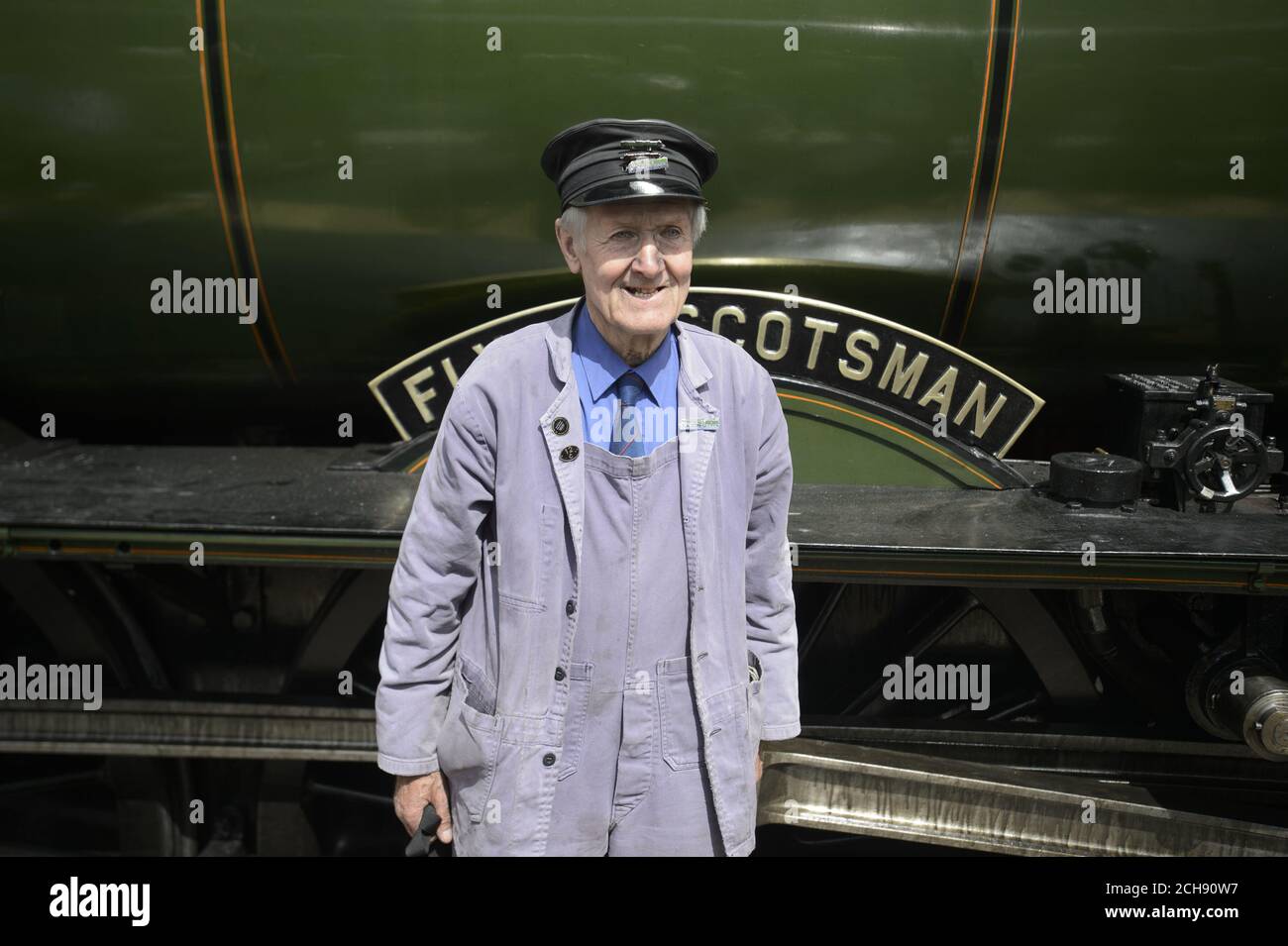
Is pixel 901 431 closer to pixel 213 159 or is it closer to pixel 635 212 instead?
pixel 635 212

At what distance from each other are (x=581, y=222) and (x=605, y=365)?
0.78ft

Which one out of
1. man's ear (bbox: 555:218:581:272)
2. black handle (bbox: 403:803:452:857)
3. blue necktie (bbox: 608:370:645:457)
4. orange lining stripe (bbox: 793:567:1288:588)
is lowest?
black handle (bbox: 403:803:452:857)

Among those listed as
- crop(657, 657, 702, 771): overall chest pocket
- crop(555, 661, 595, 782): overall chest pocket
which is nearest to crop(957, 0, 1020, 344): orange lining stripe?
crop(657, 657, 702, 771): overall chest pocket

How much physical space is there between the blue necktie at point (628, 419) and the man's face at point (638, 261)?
0.10m

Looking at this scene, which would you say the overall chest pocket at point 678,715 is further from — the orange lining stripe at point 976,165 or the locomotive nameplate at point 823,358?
the orange lining stripe at point 976,165

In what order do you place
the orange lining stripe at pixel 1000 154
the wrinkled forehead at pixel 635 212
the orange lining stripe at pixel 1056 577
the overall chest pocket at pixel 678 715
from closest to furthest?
the wrinkled forehead at pixel 635 212 → the overall chest pocket at pixel 678 715 → the orange lining stripe at pixel 1056 577 → the orange lining stripe at pixel 1000 154

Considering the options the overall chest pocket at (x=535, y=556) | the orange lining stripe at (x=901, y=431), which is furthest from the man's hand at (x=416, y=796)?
the orange lining stripe at (x=901, y=431)

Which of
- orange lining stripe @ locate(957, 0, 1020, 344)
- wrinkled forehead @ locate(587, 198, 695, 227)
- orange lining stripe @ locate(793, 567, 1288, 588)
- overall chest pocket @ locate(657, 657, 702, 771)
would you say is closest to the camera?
wrinkled forehead @ locate(587, 198, 695, 227)

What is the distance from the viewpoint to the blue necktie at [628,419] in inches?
72.0

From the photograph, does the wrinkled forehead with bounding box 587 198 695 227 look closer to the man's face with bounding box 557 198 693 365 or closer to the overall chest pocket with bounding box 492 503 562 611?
the man's face with bounding box 557 198 693 365

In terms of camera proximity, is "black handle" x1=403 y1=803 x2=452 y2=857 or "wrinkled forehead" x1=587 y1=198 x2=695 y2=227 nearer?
"wrinkled forehead" x1=587 y1=198 x2=695 y2=227

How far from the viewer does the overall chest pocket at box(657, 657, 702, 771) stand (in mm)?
1819

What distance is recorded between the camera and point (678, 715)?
183 cm

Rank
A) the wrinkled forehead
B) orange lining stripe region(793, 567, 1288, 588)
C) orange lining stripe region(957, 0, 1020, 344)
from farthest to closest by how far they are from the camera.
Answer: orange lining stripe region(957, 0, 1020, 344)
orange lining stripe region(793, 567, 1288, 588)
the wrinkled forehead
